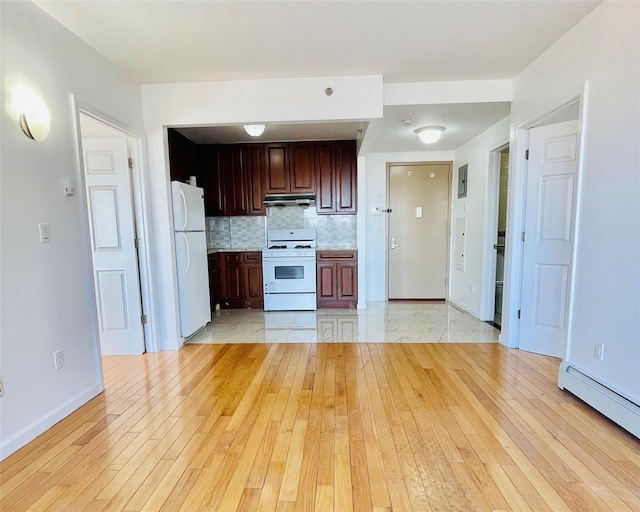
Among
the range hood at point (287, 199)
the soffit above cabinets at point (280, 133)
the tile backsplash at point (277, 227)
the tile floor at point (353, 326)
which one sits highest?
the soffit above cabinets at point (280, 133)

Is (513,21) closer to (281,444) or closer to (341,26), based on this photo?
(341,26)

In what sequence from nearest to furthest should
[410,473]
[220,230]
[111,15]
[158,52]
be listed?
[410,473] < [111,15] < [158,52] < [220,230]

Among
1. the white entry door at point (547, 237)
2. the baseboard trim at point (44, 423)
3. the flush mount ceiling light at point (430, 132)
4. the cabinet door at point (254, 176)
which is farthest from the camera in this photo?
the cabinet door at point (254, 176)

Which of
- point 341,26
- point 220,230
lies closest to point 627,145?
point 341,26

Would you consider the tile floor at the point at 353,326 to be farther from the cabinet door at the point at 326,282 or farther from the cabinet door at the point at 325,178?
the cabinet door at the point at 325,178

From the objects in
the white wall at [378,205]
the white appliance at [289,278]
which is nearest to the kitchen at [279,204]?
the white appliance at [289,278]

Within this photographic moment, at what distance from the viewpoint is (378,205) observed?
15.4 feet

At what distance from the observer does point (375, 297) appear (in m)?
4.88

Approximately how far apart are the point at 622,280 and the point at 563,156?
4.00 ft

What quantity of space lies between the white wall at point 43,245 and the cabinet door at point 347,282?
9.43 ft

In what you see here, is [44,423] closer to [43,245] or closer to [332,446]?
[43,245]

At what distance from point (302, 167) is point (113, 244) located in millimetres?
2497

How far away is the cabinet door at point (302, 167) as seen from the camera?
14.1ft

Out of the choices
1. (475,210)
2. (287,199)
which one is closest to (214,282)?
(287,199)
